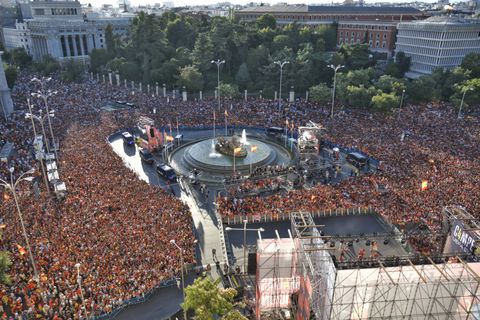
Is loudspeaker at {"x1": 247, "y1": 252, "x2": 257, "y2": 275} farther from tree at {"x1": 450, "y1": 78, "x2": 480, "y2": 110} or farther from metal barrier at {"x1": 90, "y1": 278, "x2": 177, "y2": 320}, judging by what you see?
tree at {"x1": 450, "y1": 78, "x2": 480, "y2": 110}

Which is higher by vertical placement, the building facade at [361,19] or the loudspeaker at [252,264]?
the building facade at [361,19]

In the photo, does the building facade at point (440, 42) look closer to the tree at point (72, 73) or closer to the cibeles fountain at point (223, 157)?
the cibeles fountain at point (223, 157)

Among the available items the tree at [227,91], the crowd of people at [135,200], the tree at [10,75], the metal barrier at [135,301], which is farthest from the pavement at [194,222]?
the tree at [10,75]

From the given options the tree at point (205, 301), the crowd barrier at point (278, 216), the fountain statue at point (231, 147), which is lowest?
the crowd barrier at point (278, 216)

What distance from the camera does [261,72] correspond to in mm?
75750

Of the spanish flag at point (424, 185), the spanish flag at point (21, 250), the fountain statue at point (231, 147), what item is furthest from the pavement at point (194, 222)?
the spanish flag at point (424, 185)

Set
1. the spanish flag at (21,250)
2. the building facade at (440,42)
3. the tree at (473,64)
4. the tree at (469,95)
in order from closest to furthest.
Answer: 1. the spanish flag at (21,250)
2. the tree at (469,95)
3. the tree at (473,64)
4. the building facade at (440,42)

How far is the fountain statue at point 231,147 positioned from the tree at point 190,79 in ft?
92.3

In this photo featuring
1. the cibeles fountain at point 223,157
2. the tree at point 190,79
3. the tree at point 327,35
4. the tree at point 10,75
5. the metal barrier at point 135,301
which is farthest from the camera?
the tree at point 327,35

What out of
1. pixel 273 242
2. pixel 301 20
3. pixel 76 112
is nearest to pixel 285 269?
pixel 273 242

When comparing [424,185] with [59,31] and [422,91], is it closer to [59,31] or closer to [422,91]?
[422,91]

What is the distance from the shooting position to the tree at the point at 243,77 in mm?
73750

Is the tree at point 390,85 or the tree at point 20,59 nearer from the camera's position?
the tree at point 390,85

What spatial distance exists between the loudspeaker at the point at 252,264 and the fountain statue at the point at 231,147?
776 inches
